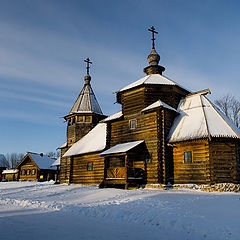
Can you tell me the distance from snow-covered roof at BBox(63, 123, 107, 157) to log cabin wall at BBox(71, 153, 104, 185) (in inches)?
22.1

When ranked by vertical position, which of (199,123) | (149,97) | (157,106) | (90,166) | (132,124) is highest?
(149,97)

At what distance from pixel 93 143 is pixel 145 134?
712 cm

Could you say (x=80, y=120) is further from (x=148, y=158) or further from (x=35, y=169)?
(x=35, y=169)

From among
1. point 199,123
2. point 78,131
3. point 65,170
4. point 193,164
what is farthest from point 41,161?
point 199,123

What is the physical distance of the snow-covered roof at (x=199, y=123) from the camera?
52.3 feet

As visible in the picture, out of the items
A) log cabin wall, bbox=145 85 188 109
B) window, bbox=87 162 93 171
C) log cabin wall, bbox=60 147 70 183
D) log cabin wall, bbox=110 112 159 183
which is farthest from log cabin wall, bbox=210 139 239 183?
log cabin wall, bbox=60 147 70 183

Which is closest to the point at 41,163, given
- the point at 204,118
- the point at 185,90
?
the point at 185,90

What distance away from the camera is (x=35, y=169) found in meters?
46.1

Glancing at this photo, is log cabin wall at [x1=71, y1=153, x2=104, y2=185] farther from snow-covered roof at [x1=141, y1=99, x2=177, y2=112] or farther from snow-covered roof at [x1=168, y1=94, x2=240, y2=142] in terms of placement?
snow-covered roof at [x1=168, y1=94, x2=240, y2=142]

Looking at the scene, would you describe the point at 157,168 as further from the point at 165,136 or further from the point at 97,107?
the point at 97,107

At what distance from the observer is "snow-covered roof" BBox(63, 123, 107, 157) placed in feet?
74.9

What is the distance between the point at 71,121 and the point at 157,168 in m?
16.3

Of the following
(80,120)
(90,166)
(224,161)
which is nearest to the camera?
(224,161)

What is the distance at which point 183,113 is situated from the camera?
1922cm
